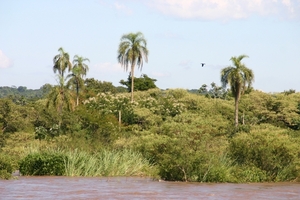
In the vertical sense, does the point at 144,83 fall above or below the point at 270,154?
above

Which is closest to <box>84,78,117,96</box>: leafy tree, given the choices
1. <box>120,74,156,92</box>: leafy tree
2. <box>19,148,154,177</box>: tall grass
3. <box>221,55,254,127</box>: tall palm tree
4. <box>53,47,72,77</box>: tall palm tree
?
<box>120,74,156,92</box>: leafy tree

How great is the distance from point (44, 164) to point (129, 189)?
6737 millimetres

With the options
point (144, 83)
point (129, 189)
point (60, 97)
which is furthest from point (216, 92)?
point (129, 189)

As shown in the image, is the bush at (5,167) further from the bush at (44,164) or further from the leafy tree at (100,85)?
the leafy tree at (100,85)

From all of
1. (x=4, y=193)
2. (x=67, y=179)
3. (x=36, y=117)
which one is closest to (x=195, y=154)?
(x=67, y=179)

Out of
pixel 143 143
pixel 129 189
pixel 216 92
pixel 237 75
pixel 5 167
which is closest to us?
pixel 129 189

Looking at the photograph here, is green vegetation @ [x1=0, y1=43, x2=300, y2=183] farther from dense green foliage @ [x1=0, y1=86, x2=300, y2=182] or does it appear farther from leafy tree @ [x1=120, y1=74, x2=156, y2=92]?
leafy tree @ [x1=120, y1=74, x2=156, y2=92]

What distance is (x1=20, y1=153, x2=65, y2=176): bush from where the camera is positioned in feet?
92.4

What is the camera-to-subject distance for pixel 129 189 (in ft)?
74.8

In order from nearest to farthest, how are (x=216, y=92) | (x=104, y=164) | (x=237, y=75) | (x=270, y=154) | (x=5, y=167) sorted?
(x=5, y=167)
(x=270, y=154)
(x=104, y=164)
(x=237, y=75)
(x=216, y=92)

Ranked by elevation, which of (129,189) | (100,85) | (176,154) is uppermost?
(100,85)

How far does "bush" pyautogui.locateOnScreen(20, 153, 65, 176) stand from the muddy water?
133cm

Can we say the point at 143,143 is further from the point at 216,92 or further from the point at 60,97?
the point at 216,92

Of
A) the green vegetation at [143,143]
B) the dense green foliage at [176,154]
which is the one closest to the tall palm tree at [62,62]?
the green vegetation at [143,143]
